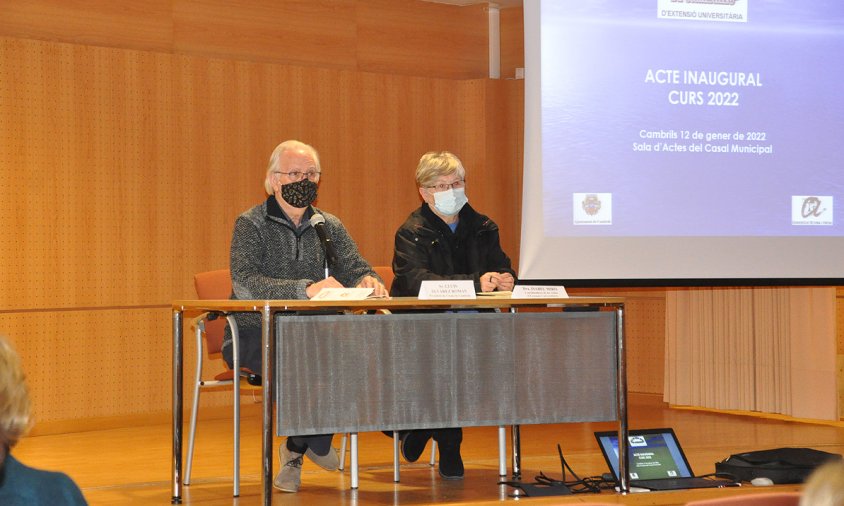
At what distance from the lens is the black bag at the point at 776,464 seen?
4441mm

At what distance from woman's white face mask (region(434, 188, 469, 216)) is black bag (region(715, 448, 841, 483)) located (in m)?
1.49

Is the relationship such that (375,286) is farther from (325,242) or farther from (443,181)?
(443,181)

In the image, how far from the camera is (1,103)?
21.1ft

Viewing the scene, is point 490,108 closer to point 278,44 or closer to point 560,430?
point 278,44

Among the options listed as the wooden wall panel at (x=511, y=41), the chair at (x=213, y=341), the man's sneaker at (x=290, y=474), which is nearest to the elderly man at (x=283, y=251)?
the man's sneaker at (x=290, y=474)

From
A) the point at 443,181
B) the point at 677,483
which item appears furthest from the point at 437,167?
the point at 677,483

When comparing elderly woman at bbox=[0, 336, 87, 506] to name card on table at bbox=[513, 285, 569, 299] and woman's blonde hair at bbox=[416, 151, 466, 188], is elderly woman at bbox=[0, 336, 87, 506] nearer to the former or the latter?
name card on table at bbox=[513, 285, 569, 299]

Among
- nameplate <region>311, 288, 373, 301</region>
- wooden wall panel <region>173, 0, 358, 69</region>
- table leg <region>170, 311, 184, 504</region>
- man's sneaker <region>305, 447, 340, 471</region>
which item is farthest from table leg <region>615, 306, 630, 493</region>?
wooden wall panel <region>173, 0, 358, 69</region>

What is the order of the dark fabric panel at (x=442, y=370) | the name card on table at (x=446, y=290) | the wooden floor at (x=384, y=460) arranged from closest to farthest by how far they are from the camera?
the dark fabric panel at (x=442, y=370) < the name card on table at (x=446, y=290) < the wooden floor at (x=384, y=460)

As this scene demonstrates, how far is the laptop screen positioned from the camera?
14.5 feet

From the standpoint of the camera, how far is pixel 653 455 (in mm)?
4477

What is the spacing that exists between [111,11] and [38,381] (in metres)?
2.22

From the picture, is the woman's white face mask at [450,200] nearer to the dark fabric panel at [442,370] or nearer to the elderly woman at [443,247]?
the elderly woman at [443,247]

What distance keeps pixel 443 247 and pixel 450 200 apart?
0.71 feet
